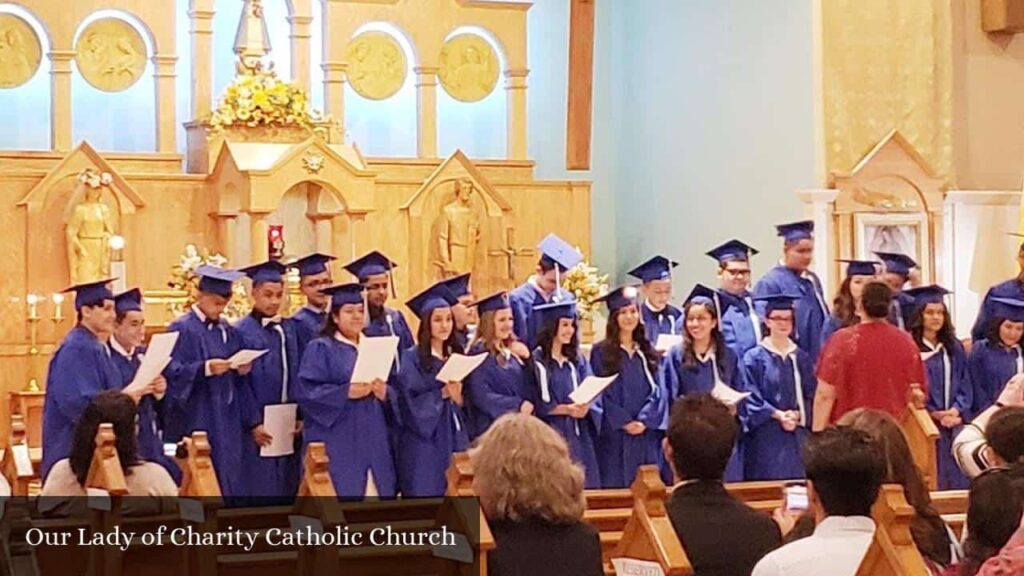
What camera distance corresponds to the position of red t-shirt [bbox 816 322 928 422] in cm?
818

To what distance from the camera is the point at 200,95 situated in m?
14.8

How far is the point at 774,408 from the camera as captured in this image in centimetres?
902

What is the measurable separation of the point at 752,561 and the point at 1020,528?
0.77 metres

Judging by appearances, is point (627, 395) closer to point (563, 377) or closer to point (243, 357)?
point (563, 377)

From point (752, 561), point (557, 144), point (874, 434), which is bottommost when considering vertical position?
point (752, 561)

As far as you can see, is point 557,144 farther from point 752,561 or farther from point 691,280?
point 752,561

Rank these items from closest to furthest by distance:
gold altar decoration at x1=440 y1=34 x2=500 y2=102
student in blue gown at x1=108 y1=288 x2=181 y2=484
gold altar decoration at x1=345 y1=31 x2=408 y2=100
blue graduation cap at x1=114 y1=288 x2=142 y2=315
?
student in blue gown at x1=108 y1=288 x2=181 y2=484, blue graduation cap at x1=114 y1=288 x2=142 y2=315, gold altar decoration at x1=345 y1=31 x2=408 y2=100, gold altar decoration at x1=440 y1=34 x2=500 y2=102

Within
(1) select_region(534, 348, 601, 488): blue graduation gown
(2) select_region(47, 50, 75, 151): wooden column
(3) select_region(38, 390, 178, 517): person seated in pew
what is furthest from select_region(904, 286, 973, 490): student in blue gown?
(2) select_region(47, 50, 75, 151): wooden column

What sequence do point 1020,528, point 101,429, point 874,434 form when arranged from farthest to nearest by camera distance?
point 101,429
point 874,434
point 1020,528

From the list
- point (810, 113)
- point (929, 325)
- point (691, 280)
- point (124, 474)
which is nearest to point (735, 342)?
point (929, 325)

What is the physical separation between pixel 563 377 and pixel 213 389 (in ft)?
5.72

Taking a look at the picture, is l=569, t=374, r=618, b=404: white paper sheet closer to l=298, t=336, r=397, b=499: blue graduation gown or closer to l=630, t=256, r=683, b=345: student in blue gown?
l=298, t=336, r=397, b=499: blue graduation gown

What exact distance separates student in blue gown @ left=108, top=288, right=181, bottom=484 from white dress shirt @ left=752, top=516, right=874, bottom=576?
15.7 ft

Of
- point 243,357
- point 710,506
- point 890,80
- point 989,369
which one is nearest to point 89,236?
point 243,357
